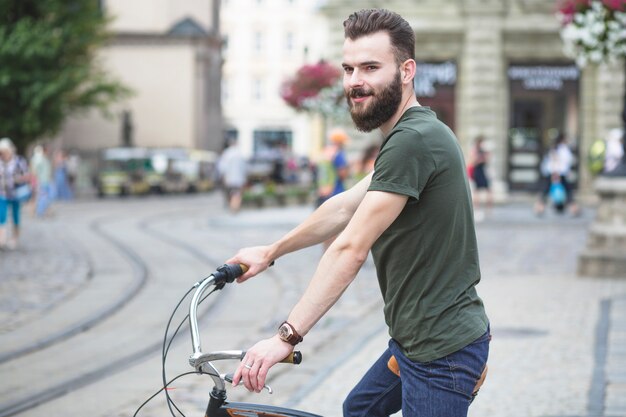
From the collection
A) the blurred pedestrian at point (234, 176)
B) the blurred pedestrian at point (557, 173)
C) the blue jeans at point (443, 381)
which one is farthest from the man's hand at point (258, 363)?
the blurred pedestrian at point (234, 176)

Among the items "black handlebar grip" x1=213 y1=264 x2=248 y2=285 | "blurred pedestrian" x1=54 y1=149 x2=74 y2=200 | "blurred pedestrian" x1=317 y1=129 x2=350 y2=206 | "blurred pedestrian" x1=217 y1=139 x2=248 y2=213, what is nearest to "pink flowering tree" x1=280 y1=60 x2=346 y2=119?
"blurred pedestrian" x1=217 y1=139 x2=248 y2=213

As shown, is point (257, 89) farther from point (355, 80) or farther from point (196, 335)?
point (196, 335)

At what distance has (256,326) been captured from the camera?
10.3 m

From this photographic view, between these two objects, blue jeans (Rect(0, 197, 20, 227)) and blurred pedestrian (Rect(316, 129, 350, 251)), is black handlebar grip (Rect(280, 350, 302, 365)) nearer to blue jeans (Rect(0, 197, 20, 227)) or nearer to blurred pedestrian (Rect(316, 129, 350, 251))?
blurred pedestrian (Rect(316, 129, 350, 251))

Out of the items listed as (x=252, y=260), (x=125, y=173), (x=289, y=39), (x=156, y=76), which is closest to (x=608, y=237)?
(x=252, y=260)

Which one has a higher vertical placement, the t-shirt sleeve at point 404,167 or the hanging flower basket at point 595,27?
the hanging flower basket at point 595,27

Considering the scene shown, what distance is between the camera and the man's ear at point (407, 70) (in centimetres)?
333

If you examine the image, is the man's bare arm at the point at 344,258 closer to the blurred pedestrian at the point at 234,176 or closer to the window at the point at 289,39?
the blurred pedestrian at the point at 234,176

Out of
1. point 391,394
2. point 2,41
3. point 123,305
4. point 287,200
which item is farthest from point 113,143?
point 391,394

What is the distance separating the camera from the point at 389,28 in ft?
10.8

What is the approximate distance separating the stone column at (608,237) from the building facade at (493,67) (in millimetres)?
17606

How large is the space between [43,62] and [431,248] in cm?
3660

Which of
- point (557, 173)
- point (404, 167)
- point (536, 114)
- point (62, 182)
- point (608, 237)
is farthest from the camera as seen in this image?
point (62, 182)

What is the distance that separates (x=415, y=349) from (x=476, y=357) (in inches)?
6.4
